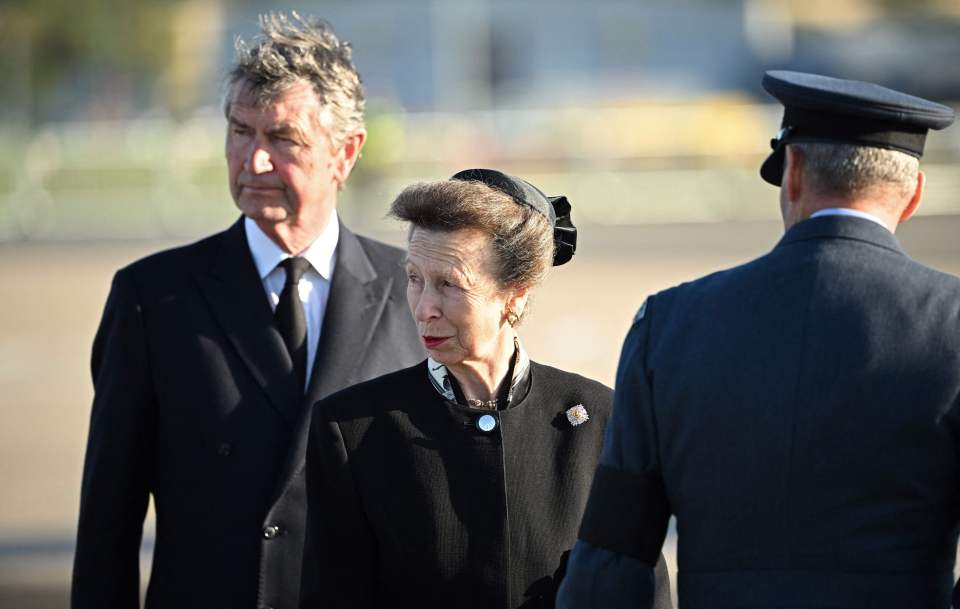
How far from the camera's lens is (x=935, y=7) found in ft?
132

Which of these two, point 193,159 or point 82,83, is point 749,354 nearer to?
point 193,159

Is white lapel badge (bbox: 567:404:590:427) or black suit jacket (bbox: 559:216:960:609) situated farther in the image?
white lapel badge (bbox: 567:404:590:427)

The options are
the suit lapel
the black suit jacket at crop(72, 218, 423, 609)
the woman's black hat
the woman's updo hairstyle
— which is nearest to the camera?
the woman's black hat

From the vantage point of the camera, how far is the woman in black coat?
275 centimetres

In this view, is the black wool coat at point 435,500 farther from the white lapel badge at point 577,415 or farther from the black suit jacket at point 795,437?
the black suit jacket at point 795,437

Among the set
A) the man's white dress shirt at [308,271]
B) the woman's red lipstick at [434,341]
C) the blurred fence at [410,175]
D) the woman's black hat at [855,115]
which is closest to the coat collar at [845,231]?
the woman's black hat at [855,115]

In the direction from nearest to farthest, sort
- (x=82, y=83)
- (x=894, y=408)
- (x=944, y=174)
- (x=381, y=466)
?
(x=894, y=408), (x=381, y=466), (x=944, y=174), (x=82, y=83)

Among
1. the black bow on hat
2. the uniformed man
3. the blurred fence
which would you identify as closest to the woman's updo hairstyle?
the black bow on hat

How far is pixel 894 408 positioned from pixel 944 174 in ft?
77.6

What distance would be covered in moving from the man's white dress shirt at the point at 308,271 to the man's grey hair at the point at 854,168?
1.45m

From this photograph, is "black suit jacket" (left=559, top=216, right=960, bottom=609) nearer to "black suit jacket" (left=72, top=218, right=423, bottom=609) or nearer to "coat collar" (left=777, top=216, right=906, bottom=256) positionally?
"coat collar" (left=777, top=216, right=906, bottom=256)

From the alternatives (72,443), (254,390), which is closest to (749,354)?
(254,390)

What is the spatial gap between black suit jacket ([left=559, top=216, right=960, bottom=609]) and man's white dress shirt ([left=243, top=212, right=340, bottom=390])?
1266 millimetres

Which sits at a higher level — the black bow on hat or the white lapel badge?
the black bow on hat
